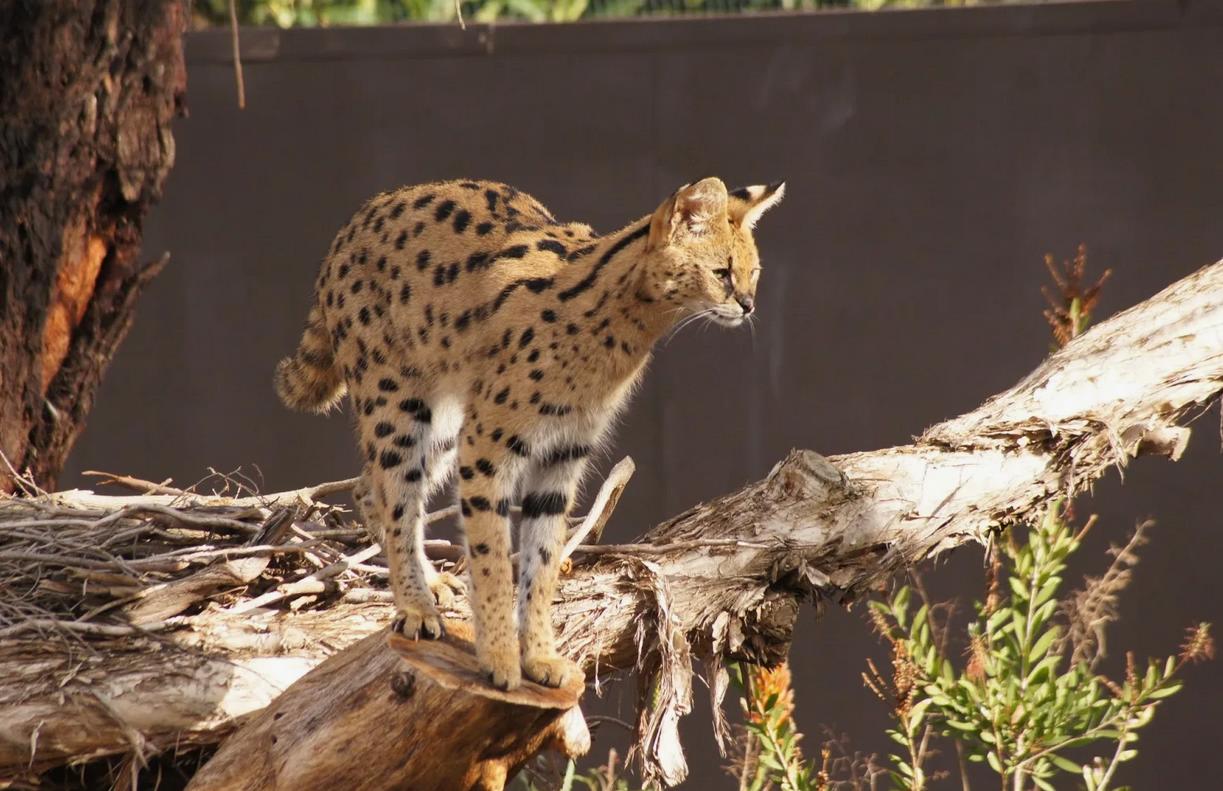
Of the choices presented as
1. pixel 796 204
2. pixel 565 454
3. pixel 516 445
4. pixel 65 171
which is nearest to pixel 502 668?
pixel 516 445

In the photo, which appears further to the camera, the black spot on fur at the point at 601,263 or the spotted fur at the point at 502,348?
the black spot on fur at the point at 601,263

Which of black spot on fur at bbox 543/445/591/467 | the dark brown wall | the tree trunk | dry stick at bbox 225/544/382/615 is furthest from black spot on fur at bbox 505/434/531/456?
the dark brown wall

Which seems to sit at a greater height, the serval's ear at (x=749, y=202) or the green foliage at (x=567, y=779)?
the serval's ear at (x=749, y=202)

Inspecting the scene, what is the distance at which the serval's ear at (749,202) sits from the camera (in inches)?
219

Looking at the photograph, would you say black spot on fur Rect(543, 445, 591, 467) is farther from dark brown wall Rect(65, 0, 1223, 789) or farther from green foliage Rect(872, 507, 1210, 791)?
dark brown wall Rect(65, 0, 1223, 789)

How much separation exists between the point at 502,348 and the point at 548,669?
1.15 m

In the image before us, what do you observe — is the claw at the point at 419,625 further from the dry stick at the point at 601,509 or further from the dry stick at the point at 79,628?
the dry stick at the point at 79,628

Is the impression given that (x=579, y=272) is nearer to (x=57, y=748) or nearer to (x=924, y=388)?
(x=57, y=748)

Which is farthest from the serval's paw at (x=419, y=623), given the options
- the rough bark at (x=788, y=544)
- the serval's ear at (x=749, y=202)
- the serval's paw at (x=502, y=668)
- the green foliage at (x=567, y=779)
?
the serval's ear at (x=749, y=202)

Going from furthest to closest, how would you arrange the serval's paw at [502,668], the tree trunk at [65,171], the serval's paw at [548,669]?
the tree trunk at [65,171] < the serval's paw at [548,669] < the serval's paw at [502,668]

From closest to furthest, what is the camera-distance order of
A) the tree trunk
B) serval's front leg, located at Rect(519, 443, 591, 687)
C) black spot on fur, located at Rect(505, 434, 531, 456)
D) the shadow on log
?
the shadow on log, serval's front leg, located at Rect(519, 443, 591, 687), black spot on fur, located at Rect(505, 434, 531, 456), the tree trunk

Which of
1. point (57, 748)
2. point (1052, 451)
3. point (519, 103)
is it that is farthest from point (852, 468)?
point (519, 103)

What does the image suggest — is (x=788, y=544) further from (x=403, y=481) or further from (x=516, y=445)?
(x=403, y=481)

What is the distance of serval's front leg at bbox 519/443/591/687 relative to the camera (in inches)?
211
